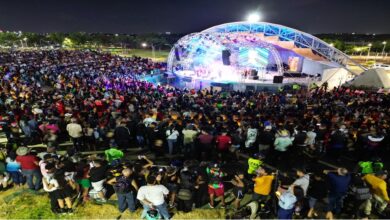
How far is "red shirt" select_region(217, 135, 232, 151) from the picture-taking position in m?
7.52

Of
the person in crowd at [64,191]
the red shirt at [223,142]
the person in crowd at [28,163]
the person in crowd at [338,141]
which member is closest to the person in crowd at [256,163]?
the red shirt at [223,142]

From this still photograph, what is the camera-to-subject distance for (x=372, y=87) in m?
21.4

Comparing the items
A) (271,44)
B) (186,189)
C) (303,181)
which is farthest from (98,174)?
(271,44)

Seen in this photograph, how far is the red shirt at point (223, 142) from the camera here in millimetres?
7516

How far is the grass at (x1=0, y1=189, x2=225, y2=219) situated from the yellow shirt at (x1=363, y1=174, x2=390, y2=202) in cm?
332

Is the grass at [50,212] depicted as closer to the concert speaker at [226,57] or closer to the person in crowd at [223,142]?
the person in crowd at [223,142]

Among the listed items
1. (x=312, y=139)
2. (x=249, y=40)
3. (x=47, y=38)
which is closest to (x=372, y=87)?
(x=249, y=40)

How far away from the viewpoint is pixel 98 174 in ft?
18.3

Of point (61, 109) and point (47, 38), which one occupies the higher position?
point (47, 38)

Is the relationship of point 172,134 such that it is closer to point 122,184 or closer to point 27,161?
point 122,184

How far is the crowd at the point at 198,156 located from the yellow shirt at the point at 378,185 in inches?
0.7

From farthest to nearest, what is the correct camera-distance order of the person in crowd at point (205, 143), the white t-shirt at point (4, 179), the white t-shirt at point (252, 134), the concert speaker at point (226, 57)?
the concert speaker at point (226, 57)
the white t-shirt at point (252, 134)
the person in crowd at point (205, 143)
the white t-shirt at point (4, 179)

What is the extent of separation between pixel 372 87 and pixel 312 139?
18016 mm

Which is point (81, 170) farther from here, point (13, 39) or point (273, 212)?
point (13, 39)
